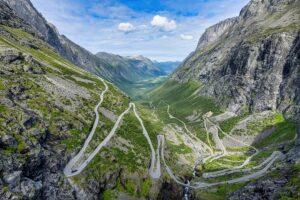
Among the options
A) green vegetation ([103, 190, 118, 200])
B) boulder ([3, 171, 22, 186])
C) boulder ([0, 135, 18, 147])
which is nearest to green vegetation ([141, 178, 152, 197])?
green vegetation ([103, 190, 118, 200])

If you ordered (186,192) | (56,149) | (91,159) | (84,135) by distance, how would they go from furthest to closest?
1. (186,192)
2. (84,135)
3. (91,159)
4. (56,149)

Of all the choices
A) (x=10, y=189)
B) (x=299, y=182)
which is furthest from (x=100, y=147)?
(x=299, y=182)

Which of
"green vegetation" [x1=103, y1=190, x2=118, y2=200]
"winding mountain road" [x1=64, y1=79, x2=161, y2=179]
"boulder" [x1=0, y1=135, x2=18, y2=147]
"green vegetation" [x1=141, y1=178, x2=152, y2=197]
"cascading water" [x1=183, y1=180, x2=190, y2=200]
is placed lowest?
"cascading water" [x1=183, y1=180, x2=190, y2=200]

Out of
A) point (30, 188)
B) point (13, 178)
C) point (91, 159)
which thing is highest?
point (13, 178)

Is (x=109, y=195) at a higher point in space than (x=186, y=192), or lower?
higher

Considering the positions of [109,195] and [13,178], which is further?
[109,195]

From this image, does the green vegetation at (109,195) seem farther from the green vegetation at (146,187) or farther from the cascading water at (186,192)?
the cascading water at (186,192)

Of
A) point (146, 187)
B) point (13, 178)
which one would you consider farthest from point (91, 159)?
point (13, 178)

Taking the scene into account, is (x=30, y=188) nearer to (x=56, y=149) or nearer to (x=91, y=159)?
(x=56, y=149)

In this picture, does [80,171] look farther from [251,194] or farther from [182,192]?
[251,194]

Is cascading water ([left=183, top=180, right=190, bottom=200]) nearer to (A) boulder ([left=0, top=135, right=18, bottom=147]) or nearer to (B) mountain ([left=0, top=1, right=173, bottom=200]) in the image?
(B) mountain ([left=0, top=1, right=173, bottom=200])

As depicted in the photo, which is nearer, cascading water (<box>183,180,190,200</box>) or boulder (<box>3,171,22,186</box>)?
boulder (<box>3,171,22,186</box>)
